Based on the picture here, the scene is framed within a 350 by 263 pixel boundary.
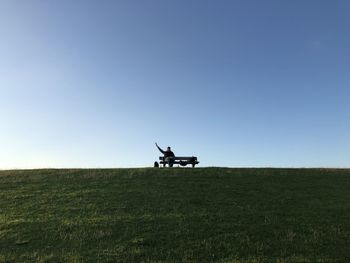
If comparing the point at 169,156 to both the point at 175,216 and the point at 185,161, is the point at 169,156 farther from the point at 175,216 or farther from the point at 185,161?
the point at 175,216

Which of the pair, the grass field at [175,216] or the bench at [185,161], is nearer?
the grass field at [175,216]

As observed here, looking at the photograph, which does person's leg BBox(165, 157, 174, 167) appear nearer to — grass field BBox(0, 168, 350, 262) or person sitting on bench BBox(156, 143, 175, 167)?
person sitting on bench BBox(156, 143, 175, 167)

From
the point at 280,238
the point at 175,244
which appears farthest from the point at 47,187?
the point at 280,238

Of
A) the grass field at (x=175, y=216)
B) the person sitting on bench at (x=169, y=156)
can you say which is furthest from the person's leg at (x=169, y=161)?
the grass field at (x=175, y=216)

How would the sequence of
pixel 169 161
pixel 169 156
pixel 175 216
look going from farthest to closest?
pixel 169 156 < pixel 169 161 < pixel 175 216

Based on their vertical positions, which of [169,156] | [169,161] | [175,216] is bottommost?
[175,216]

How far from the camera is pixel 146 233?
72.3 ft

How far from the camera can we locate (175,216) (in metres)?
24.7

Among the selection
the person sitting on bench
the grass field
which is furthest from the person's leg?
the grass field

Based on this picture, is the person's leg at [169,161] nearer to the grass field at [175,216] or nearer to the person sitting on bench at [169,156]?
the person sitting on bench at [169,156]

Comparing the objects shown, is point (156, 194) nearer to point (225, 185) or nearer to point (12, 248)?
point (225, 185)

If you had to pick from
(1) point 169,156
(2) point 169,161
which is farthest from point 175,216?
(1) point 169,156

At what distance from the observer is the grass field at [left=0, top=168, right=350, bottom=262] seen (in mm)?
19641

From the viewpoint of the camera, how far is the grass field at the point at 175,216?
19.6 metres
